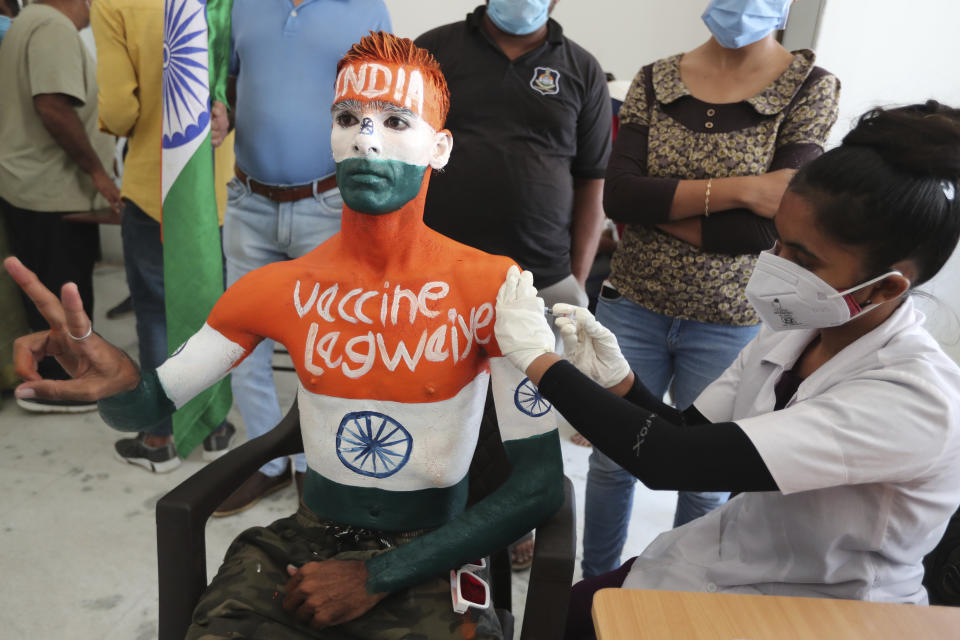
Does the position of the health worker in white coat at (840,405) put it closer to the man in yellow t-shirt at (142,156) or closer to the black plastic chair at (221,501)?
the black plastic chair at (221,501)

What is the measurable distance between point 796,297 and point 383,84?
696mm

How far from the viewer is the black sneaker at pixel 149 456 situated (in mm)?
2377

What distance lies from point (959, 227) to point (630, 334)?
725 millimetres

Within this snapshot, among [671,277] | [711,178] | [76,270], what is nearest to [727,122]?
[711,178]

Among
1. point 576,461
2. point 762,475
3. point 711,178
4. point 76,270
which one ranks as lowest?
point 576,461

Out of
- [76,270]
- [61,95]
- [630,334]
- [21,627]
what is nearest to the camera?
[630,334]

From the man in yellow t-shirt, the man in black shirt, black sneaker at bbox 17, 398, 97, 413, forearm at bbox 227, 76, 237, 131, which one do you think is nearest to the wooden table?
the man in black shirt

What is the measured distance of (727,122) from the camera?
4.60ft

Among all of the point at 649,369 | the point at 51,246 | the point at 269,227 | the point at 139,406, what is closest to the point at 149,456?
the point at 51,246

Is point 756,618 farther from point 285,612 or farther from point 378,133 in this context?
point 378,133

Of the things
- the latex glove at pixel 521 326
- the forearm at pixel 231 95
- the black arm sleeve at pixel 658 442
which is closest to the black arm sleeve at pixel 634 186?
the latex glove at pixel 521 326

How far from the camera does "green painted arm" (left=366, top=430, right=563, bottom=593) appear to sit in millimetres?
1012

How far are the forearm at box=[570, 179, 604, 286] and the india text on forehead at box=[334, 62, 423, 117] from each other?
95 cm

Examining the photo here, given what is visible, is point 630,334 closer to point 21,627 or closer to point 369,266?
point 369,266
